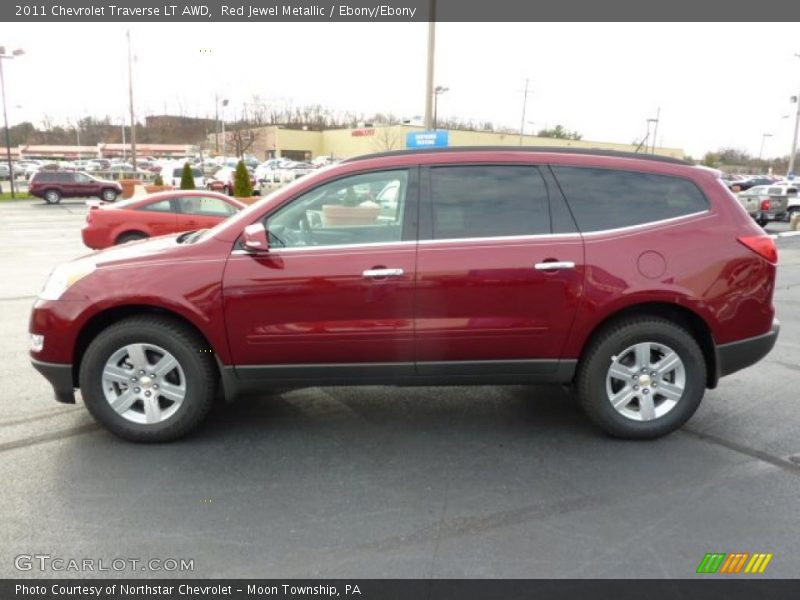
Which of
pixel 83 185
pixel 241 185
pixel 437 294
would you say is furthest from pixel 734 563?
pixel 83 185

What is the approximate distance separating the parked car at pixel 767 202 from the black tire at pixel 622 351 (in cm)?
2118

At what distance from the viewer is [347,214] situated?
393 centimetres

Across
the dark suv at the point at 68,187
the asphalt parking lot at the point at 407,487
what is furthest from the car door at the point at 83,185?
the asphalt parking lot at the point at 407,487

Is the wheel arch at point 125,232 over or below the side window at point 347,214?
below

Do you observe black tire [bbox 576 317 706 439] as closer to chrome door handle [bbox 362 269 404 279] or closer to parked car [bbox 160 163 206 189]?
chrome door handle [bbox 362 269 404 279]

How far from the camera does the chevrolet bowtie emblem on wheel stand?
2750mm

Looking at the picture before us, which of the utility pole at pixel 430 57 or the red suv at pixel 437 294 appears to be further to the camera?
the utility pole at pixel 430 57

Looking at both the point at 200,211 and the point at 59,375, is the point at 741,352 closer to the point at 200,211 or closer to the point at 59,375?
the point at 59,375

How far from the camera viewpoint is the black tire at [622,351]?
3.94 meters

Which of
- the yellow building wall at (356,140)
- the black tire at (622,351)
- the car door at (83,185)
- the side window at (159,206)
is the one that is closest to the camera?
the black tire at (622,351)

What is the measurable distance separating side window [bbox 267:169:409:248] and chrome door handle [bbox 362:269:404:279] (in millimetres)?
203

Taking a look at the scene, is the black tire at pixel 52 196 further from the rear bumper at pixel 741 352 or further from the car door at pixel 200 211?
the rear bumper at pixel 741 352
